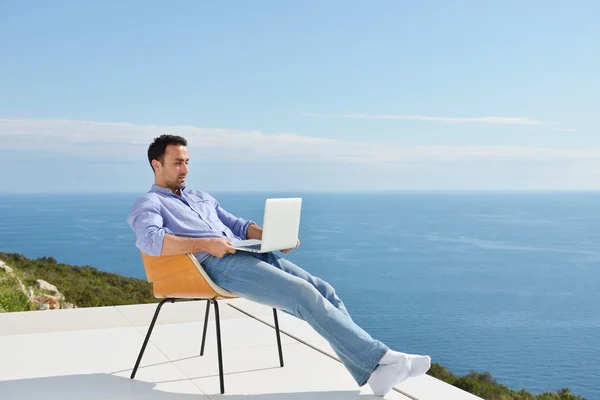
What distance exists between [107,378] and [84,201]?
68521mm

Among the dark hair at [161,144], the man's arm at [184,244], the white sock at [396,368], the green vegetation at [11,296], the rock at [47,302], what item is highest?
the dark hair at [161,144]

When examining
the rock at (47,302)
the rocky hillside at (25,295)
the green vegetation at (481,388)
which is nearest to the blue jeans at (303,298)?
the rocky hillside at (25,295)

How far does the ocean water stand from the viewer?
1278 inches

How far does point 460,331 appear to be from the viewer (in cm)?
3422

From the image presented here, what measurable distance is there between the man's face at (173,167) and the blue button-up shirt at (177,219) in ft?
0.15

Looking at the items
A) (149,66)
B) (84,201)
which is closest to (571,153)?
(149,66)

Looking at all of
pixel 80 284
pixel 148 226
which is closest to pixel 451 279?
pixel 80 284

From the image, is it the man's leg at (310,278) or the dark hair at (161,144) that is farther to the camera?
the dark hair at (161,144)

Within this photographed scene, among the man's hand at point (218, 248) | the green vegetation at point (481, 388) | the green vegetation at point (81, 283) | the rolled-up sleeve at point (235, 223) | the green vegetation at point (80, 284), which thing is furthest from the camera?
the green vegetation at point (481, 388)

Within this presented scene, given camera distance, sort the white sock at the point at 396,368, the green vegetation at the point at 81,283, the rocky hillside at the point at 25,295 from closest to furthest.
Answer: the white sock at the point at 396,368 → the rocky hillside at the point at 25,295 → the green vegetation at the point at 81,283

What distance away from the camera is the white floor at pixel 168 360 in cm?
272

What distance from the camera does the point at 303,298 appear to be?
241 cm

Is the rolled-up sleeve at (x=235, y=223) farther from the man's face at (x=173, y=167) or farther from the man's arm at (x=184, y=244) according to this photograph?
the man's arm at (x=184, y=244)

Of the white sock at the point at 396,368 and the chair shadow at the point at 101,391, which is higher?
the white sock at the point at 396,368
